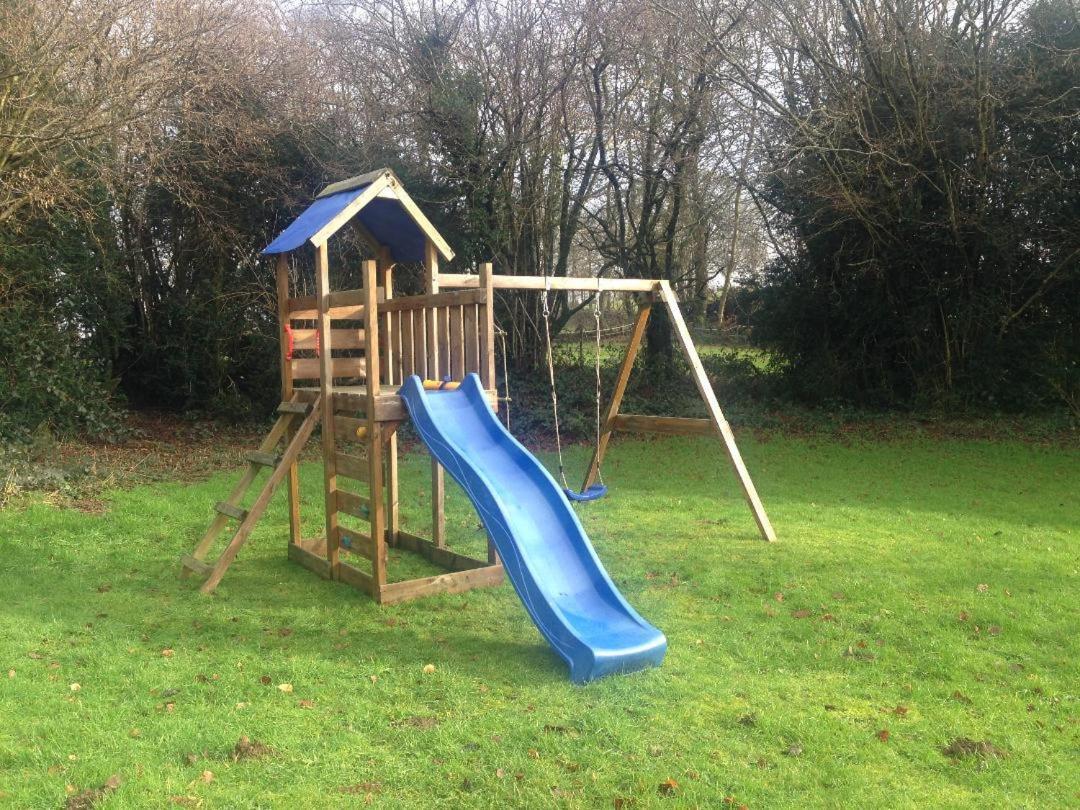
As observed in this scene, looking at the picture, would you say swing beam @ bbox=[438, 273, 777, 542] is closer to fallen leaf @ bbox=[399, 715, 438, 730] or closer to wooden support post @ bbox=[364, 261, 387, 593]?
wooden support post @ bbox=[364, 261, 387, 593]

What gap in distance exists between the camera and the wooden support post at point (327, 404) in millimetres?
6449

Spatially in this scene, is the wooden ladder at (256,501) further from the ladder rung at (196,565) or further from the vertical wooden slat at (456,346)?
the vertical wooden slat at (456,346)

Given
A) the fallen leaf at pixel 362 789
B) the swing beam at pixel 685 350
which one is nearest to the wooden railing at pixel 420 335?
the swing beam at pixel 685 350

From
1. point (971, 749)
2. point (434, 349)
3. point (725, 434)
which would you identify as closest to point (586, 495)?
point (725, 434)

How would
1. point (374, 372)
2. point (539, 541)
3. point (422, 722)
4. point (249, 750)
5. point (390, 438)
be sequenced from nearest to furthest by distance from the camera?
point (249, 750), point (422, 722), point (539, 541), point (374, 372), point (390, 438)

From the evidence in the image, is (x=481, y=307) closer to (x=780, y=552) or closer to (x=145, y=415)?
(x=780, y=552)

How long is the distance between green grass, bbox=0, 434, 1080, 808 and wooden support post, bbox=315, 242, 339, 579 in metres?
0.39

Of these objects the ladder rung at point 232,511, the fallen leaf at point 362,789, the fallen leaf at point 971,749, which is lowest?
the fallen leaf at point 362,789

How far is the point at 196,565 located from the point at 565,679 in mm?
3356

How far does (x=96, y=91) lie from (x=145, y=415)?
569 centimetres

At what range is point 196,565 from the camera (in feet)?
21.3

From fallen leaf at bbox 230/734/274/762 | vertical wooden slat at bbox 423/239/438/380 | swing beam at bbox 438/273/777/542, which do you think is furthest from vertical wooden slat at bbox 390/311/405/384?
fallen leaf at bbox 230/734/274/762

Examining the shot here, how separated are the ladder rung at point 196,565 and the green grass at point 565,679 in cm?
18

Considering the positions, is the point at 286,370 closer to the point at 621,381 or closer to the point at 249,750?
the point at 621,381
